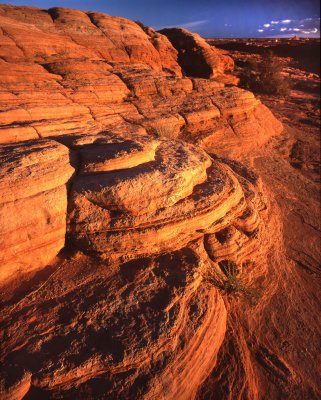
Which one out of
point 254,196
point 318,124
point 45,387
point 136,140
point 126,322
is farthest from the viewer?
point 318,124

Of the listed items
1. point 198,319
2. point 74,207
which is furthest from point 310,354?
point 74,207

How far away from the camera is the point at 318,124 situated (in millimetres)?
14062

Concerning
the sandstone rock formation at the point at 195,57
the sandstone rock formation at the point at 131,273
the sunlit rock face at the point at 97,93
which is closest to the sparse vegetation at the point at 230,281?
the sandstone rock formation at the point at 131,273

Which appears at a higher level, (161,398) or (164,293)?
(164,293)

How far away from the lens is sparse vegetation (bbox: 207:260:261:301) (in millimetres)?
4824

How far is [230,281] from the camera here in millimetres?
4871

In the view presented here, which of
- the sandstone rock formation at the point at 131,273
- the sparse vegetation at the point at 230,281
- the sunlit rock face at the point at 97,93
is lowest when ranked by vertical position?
the sparse vegetation at the point at 230,281

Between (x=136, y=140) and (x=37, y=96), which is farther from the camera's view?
(x=37, y=96)

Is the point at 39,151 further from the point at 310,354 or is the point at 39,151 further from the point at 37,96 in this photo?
the point at 310,354

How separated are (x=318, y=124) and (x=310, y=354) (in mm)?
12877

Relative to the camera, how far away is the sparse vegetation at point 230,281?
482cm

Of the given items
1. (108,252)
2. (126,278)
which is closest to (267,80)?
(108,252)

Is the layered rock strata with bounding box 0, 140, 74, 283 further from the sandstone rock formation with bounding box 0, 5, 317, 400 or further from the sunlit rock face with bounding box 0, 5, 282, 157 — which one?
the sunlit rock face with bounding box 0, 5, 282, 157

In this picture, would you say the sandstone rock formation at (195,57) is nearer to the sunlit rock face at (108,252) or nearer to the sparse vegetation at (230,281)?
the sunlit rock face at (108,252)
